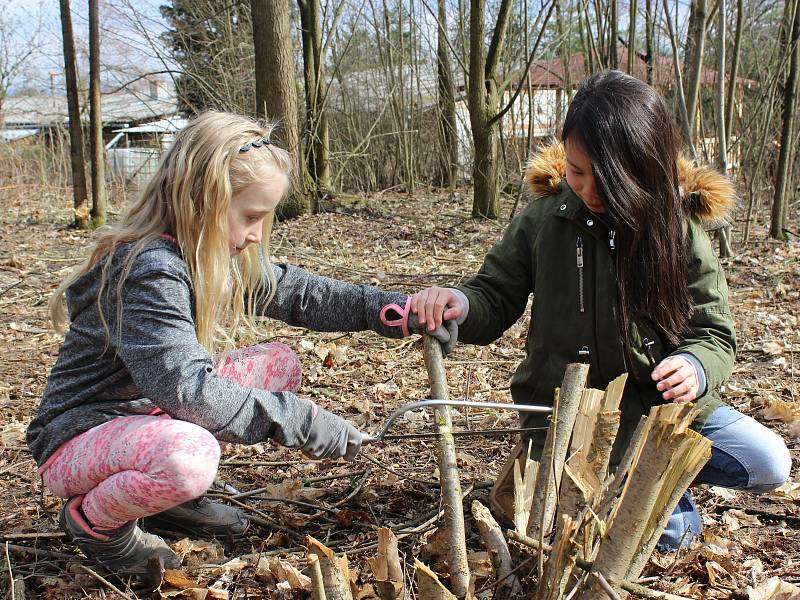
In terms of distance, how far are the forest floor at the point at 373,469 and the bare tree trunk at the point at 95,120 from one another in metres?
2.51

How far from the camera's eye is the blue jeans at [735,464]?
2.05 meters

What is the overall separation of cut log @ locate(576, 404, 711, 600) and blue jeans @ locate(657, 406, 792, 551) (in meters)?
0.69

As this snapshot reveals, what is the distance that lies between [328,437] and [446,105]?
1229 centimetres

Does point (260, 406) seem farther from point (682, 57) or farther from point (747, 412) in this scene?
point (682, 57)

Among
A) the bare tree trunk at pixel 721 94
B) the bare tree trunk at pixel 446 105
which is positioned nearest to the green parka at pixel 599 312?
the bare tree trunk at pixel 721 94

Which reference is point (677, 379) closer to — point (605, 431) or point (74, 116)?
point (605, 431)

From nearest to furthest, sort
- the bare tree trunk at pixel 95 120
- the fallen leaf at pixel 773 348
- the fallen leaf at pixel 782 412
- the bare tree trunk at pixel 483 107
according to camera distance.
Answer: the fallen leaf at pixel 782 412 < the fallen leaf at pixel 773 348 < the bare tree trunk at pixel 95 120 < the bare tree trunk at pixel 483 107

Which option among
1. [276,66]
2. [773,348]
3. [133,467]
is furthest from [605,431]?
[276,66]

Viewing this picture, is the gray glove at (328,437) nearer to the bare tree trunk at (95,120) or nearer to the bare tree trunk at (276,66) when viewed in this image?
the bare tree trunk at (276,66)

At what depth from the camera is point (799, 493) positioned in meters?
2.37

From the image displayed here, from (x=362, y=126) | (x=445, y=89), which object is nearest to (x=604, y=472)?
(x=445, y=89)

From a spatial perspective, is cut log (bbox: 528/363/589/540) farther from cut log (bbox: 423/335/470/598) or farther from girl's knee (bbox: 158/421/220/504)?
girl's knee (bbox: 158/421/220/504)

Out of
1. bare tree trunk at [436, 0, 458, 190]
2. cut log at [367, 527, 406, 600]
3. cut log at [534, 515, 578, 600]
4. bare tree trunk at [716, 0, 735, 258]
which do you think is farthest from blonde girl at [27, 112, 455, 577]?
bare tree trunk at [436, 0, 458, 190]

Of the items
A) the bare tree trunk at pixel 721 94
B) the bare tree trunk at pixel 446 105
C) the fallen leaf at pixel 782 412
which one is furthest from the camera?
the bare tree trunk at pixel 446 105
